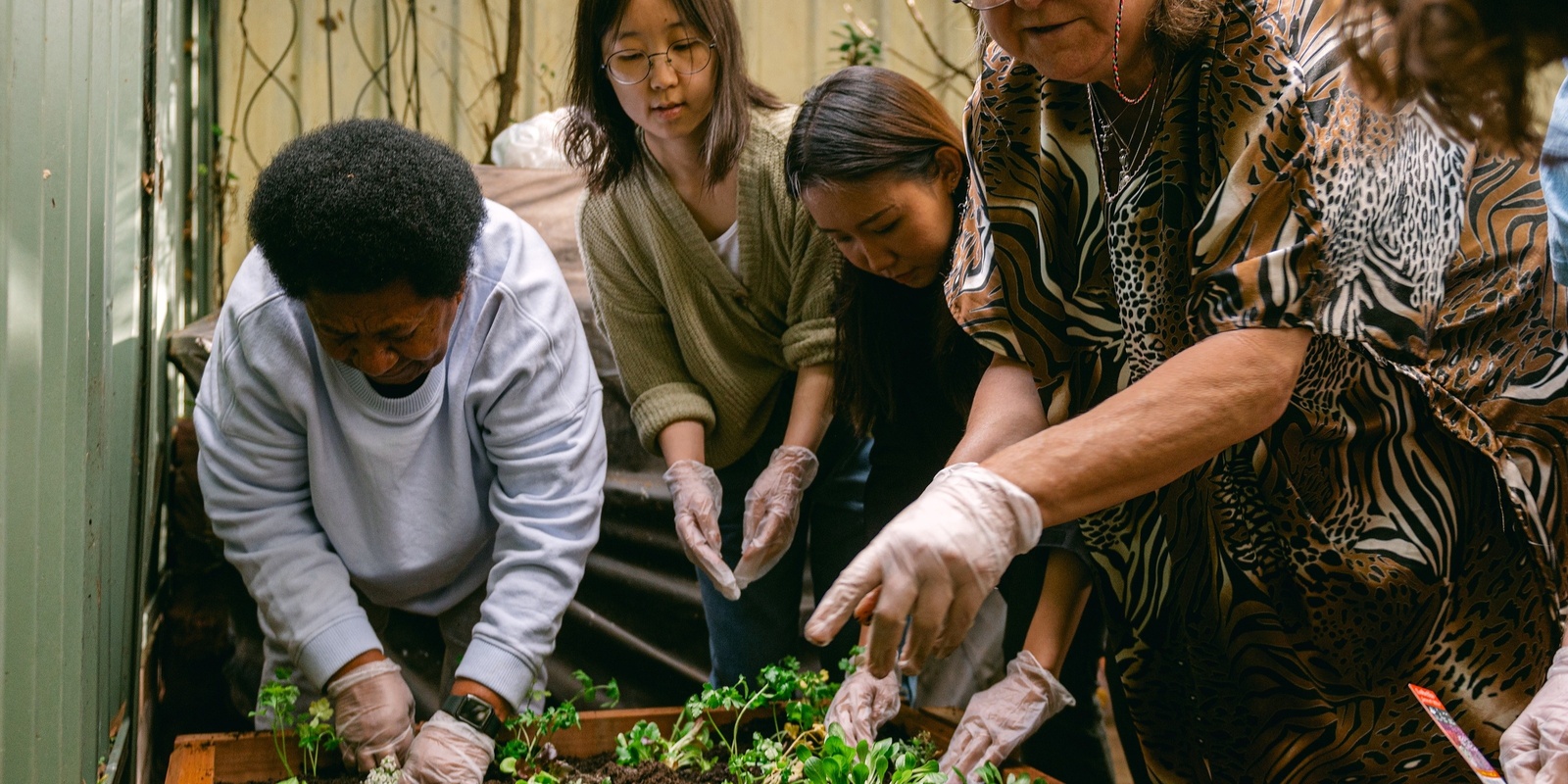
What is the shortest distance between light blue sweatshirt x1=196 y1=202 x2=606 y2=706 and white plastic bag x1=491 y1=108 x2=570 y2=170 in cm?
153

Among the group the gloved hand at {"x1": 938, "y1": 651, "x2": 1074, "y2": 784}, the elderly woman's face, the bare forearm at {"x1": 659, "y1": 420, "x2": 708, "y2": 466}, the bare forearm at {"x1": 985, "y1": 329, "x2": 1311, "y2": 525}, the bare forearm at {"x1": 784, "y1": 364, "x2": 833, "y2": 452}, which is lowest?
the gloved hand at {"x1": 938, "y1": 651, "x2": 1074, "y2": 784}

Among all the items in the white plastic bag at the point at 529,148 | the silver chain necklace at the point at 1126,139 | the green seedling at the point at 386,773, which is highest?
the silver chain necklace at the point at 1126,139

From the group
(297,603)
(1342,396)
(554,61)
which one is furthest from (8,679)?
(554,61)

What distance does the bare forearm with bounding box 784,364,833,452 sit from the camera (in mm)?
1928

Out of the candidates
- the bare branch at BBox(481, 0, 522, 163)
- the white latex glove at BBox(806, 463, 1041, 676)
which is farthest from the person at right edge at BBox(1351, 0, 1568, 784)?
the bare branch at BBox(481, 0, 522, 163)

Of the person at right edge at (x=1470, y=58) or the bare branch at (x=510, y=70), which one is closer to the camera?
the person at right edge at (x=1470, y=58)

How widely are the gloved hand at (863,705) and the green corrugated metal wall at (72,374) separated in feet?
3.00

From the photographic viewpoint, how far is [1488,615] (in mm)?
1170

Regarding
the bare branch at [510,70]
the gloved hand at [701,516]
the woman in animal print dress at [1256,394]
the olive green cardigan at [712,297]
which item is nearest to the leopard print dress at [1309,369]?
the woman in animal print dress at [1256,394]

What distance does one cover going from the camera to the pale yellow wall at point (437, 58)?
3.49 metres

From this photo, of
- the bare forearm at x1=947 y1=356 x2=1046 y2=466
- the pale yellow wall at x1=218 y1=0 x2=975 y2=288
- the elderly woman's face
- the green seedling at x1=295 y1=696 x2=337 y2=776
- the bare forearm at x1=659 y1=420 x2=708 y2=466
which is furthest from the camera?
the pale yellow wall at x1=218 y1=0 x2=975 y2=288

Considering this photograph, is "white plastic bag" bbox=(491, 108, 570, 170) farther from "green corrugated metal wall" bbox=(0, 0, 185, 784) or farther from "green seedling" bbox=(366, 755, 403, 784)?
"green seedling" bbox=(366, 755, 403, 784)

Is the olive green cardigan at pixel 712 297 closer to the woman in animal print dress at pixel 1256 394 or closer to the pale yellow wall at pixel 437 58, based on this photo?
the woman in animal print dress at pixel 1256 394

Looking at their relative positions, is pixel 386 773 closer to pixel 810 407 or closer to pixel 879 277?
pixel 810 407
